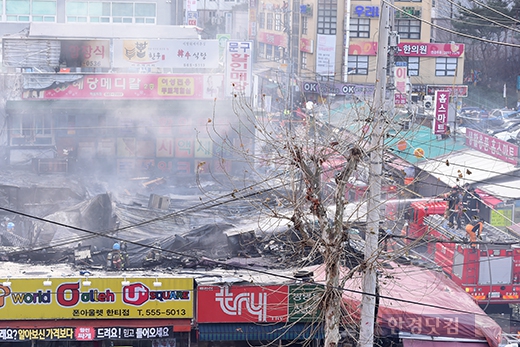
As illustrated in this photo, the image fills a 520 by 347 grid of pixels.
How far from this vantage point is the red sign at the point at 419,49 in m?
45.8

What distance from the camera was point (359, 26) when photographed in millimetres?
46844

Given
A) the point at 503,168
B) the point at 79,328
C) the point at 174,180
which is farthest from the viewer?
the point at 174,180

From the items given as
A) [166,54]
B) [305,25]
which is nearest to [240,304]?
[166,54]

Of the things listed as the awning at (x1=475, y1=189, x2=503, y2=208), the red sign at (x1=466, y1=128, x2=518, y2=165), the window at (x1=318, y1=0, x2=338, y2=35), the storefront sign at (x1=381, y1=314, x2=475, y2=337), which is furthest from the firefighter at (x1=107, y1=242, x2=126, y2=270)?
the window at (x1=318, y1=0, x2=338, y2=35)

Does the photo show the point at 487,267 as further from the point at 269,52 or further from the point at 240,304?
the point at 269,52

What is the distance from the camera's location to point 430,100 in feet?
121

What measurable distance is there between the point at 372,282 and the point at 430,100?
29.4m

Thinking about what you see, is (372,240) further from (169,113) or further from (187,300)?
(169,113)

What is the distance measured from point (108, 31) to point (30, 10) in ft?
37.7

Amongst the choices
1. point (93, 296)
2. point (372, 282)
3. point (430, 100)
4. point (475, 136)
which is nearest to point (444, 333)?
point (372, 282)

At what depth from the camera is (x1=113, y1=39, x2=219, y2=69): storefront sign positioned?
98.6ft

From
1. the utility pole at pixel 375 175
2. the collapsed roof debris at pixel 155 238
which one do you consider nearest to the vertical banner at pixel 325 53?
the collapsed roof debris at pixel 155 238

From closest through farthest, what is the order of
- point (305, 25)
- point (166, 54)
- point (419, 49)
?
point (166, 54) < point (419, 49) < point (305, 25)

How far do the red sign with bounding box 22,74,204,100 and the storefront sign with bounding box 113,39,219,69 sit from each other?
968 millimetres
